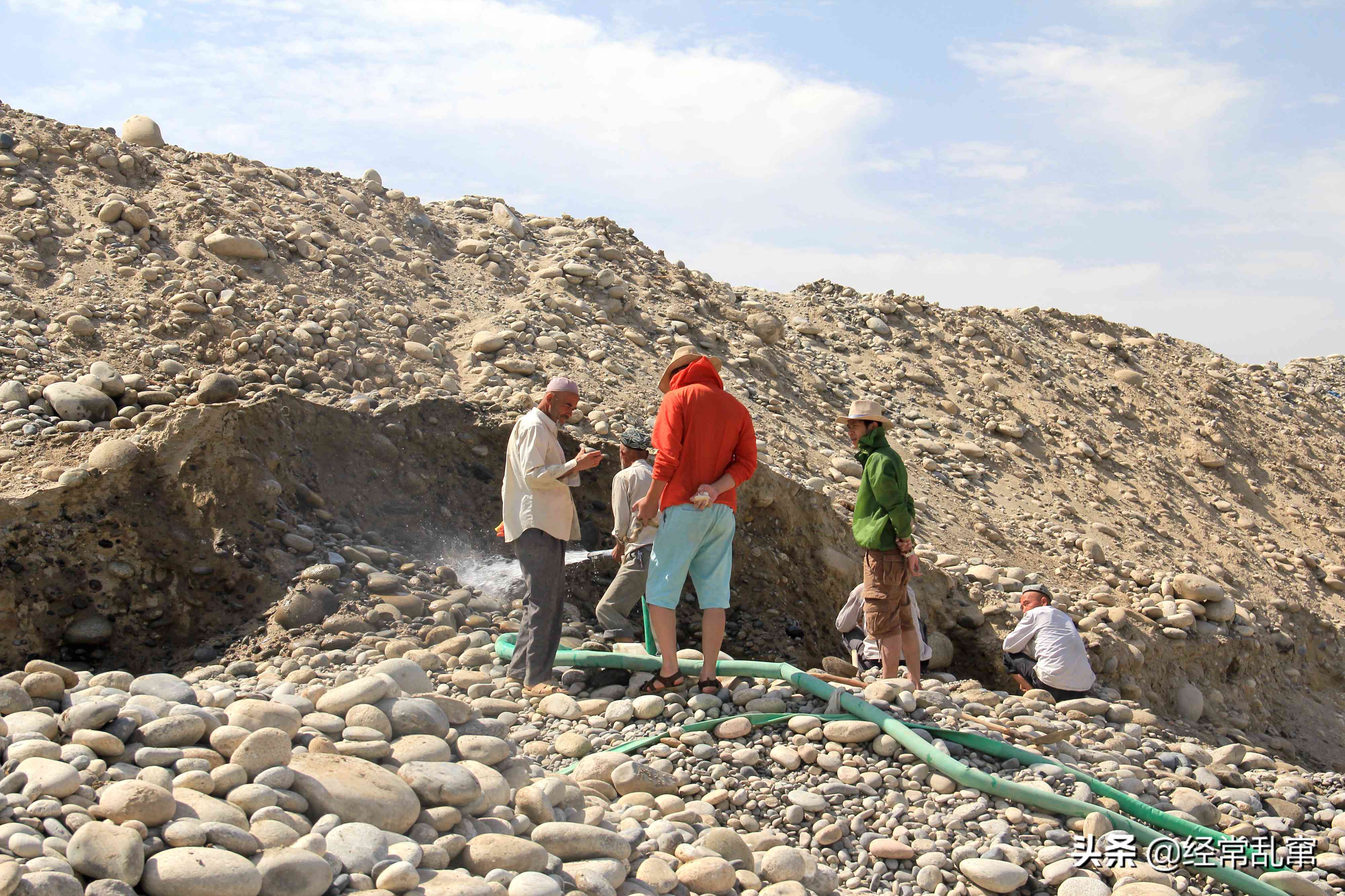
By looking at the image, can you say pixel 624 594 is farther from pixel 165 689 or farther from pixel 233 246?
pixel 233 246

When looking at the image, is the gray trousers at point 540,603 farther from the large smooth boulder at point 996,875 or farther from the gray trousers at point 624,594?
the large smooth boulder at point 996,875

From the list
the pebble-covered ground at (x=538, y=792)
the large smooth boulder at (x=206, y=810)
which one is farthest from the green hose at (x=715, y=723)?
the large smooth boulder at (x=206, y=810)

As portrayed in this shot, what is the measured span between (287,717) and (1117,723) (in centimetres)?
490

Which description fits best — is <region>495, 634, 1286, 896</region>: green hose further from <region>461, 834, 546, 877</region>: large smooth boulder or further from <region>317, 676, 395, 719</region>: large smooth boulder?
<region>461, 834, 546, 877</region>: large smooth boulder

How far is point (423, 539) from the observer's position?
7586 mm

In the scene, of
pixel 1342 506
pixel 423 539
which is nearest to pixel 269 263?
pixel 423 539

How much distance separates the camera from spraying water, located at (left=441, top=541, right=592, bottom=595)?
7418 millimetres

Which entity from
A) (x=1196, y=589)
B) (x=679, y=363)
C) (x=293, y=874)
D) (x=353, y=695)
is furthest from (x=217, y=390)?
(x=1196, y=589)

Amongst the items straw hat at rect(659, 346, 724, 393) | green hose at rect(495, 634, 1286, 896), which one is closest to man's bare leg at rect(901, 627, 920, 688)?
green hose at rect(495, 634, 1286, 896)

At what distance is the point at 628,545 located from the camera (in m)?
6.05

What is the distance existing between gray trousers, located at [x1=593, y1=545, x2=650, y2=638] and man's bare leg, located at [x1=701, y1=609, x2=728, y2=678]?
51.3 inches

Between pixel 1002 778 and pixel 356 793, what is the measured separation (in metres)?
2.70

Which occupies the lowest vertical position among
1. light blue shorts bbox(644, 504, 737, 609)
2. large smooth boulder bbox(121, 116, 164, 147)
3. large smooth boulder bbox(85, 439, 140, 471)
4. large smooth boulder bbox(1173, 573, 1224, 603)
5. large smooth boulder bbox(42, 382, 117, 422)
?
large smooth boulder bbox(1173, 573, 1224, 603)

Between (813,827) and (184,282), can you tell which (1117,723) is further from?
(184,282)
